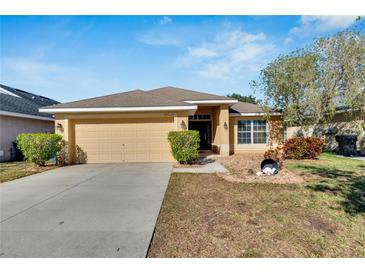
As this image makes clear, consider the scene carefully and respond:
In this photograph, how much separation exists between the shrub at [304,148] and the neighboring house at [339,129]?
2829mm

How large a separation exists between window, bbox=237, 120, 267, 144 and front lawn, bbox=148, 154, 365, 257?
28.7ft

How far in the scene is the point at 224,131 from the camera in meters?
14.1

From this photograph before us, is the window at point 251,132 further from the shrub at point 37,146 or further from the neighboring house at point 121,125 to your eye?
the shrub at point 37,146

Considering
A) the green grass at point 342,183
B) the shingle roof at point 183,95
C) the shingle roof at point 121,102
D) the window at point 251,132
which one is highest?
the shingle roof at point 183,95

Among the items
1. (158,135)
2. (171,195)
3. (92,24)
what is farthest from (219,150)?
(92,24)

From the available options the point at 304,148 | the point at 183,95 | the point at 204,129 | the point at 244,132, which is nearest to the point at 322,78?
the point at 304,148

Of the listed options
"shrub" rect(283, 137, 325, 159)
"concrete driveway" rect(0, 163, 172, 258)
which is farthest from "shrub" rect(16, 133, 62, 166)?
"shrub" rect(283, 137, 325, 159)

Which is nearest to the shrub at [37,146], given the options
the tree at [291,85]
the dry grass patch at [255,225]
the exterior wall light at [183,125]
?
the exterior wall light at [183,125]

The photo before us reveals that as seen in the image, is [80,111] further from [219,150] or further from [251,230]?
[251,230]

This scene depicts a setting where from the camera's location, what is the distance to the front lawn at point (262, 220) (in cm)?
314

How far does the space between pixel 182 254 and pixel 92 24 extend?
7.87 metres

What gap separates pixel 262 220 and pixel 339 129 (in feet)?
50.6

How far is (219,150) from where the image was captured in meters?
14.5
